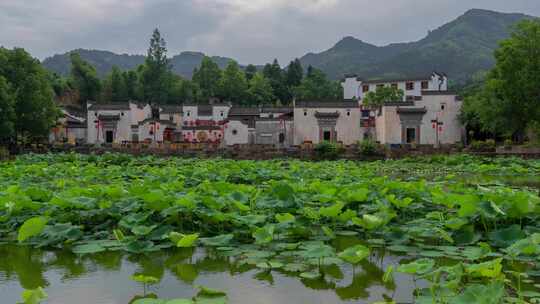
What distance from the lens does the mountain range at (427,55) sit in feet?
343

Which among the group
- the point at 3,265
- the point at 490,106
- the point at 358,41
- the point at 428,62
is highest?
the point at 358,41

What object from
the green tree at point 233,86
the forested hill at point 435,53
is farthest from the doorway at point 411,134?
the forested hill at point 435,53

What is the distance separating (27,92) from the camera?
2802 cm

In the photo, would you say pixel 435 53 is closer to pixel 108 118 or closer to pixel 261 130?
pixel 261 130

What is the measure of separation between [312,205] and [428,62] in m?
110

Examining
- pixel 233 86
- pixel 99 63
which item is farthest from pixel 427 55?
pixel 99 63

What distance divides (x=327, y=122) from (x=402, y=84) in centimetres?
1943

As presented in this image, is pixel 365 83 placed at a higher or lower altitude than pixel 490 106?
higher

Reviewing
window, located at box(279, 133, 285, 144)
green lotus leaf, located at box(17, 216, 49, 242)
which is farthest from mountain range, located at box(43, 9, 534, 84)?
green lotus leaf, located at box(17, 216, 49, 242)

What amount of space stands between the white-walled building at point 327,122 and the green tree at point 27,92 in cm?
1596

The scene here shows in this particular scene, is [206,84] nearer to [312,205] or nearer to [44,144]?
[44,144]

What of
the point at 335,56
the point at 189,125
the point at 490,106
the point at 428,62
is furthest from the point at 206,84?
the point at 335,56

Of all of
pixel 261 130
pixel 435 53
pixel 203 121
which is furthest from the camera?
pixel 435 53

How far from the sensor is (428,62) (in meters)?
108
